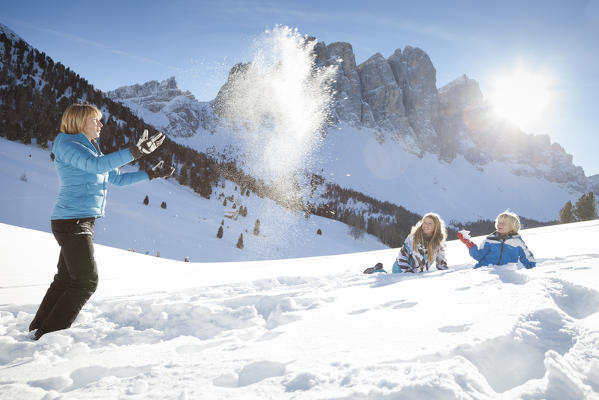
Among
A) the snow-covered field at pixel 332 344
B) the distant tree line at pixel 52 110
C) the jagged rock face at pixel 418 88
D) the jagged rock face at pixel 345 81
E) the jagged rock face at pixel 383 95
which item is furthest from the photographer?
the jagged rock face at pixel 418 88

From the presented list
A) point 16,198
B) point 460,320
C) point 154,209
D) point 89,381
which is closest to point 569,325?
point 460,320

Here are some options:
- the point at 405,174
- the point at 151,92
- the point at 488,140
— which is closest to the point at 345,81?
the point at 405,174

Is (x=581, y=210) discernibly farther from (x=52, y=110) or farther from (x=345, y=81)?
(x=345, y=81)

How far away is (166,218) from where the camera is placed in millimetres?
13281

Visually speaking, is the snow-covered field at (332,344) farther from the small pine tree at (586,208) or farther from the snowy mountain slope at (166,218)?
the small pine tree at (586,208)

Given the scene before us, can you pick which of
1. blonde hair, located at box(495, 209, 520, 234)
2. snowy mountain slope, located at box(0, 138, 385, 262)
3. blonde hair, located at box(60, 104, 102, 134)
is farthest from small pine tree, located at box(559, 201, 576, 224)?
blonde hair, located at box(60, 104, 102, 134)

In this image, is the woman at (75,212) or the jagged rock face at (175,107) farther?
the jagged rock face at (175,107)

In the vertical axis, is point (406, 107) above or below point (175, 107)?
above

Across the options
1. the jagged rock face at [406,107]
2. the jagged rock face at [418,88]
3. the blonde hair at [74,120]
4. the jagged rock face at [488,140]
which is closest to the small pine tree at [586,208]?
the blonde hair at [74,120]

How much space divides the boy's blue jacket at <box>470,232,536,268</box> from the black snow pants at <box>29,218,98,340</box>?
4.31m

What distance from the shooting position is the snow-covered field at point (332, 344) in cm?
124

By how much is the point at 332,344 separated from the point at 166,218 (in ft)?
43.0

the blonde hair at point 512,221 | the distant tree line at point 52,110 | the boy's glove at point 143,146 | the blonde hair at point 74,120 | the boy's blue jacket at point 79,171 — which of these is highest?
the distant tree line at point 52,110

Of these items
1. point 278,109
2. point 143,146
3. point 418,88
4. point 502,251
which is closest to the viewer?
point 143,146
